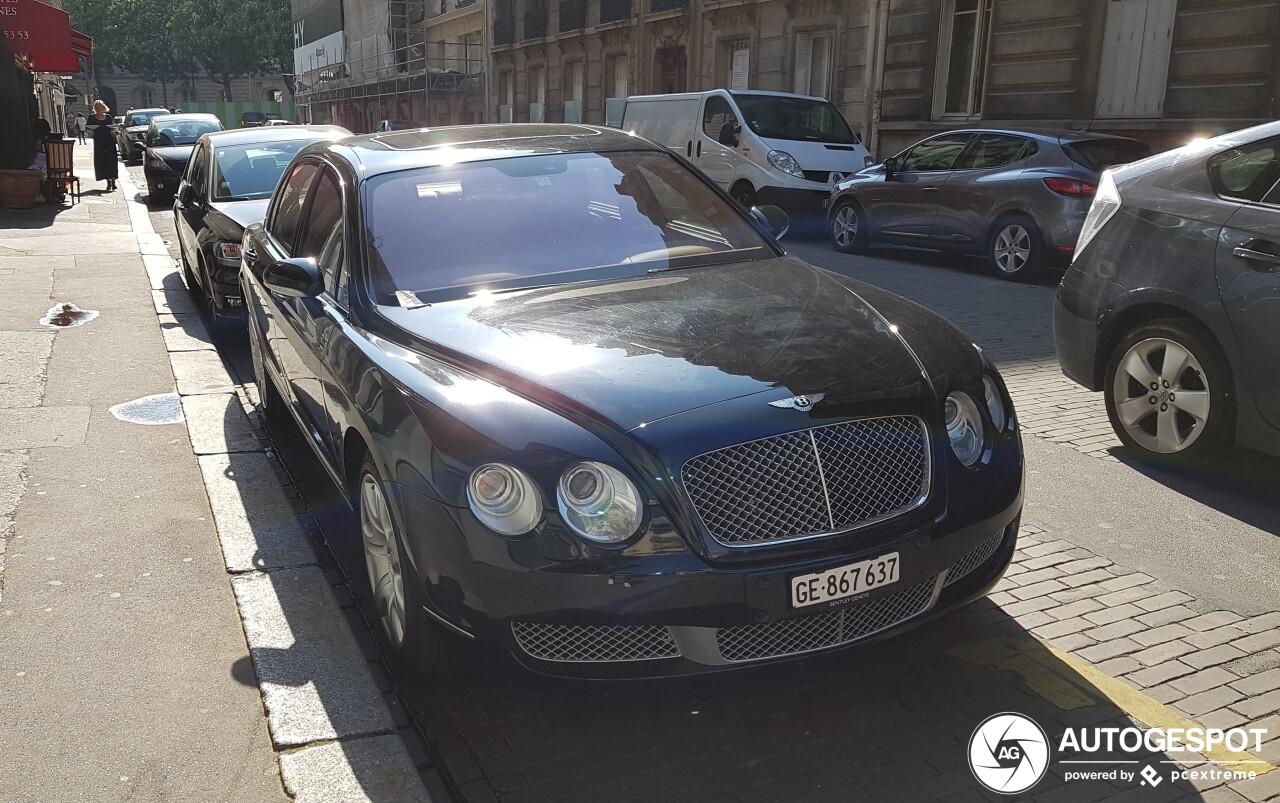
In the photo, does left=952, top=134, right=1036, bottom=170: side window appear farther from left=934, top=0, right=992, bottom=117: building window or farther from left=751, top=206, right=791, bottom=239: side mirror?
left=934, top=0, right=992, bottom=117: building window

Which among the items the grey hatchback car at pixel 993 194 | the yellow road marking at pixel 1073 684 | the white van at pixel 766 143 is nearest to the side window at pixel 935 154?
the grey hatchback car at pixel 993 194

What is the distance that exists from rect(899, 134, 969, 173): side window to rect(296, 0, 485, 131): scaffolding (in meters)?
34.8

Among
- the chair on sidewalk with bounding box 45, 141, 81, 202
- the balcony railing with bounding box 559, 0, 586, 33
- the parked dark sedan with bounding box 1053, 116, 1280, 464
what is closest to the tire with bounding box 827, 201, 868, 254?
the parked dark sedan with bounding box 1053, 116, 1280, 464

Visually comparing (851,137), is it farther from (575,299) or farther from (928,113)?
(575,299)

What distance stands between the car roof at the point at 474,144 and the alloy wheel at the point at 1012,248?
784 centimetres

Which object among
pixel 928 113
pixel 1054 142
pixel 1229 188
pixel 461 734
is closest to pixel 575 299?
pixel 461 734

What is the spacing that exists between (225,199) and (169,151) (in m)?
12.8

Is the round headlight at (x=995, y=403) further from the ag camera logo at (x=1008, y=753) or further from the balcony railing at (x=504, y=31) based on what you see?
the balcony railing at (x=504, y=31)

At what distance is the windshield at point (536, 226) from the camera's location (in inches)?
163

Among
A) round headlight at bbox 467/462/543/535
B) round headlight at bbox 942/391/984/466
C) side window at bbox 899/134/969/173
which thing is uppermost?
side window at bbox 899/134/969/173

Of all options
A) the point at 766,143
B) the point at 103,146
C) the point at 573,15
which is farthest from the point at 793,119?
the point at 573,15

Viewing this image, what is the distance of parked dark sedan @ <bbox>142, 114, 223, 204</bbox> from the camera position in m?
20.7

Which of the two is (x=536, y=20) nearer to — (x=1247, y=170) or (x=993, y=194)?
(x=993, y=194)

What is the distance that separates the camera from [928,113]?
22203 millimetres
